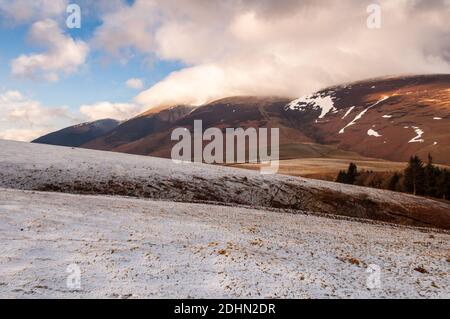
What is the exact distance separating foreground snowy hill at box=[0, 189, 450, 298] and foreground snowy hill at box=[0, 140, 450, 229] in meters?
16.7

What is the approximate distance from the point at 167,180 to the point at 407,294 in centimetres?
3591

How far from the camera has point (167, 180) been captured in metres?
48.2

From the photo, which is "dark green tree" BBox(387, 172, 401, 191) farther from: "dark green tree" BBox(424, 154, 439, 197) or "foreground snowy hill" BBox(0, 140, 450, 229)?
"foreground snowy hill" BBox(0, 140, 450, 229)

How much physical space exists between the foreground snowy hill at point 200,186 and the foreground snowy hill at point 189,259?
16.7 m

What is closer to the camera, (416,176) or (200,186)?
(200,186)

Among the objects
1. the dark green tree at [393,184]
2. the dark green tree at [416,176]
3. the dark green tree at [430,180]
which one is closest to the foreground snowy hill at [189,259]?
the dark green tree at [416,176]

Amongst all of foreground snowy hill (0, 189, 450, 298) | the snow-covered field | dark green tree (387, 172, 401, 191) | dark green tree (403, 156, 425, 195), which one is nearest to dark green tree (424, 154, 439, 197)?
dark green tree (403, 156, 425, 195)

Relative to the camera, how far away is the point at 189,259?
17.5m

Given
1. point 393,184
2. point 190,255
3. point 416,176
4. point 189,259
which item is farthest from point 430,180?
point 189,259

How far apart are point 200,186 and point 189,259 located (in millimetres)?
30902

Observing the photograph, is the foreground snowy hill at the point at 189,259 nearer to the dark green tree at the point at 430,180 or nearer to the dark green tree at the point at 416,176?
the dark green tree at the point at 416,176

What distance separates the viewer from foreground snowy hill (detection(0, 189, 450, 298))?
14508mm

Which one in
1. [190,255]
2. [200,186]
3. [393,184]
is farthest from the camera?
[393,184]

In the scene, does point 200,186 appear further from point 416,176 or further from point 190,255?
point 416,176
